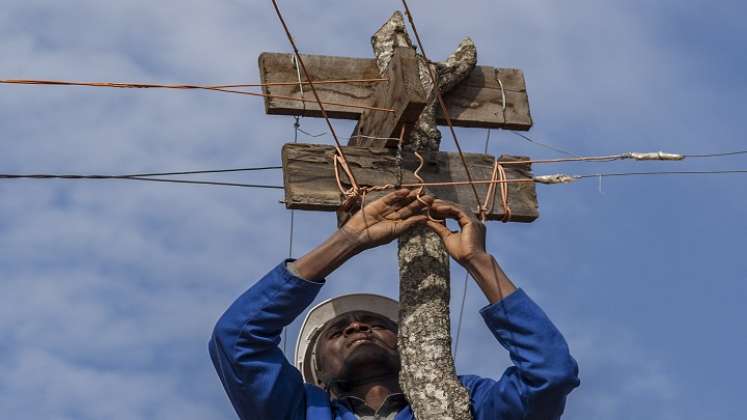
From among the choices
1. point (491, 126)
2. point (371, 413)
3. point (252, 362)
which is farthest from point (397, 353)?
point (491, 126)

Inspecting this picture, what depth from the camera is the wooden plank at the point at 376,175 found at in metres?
6.64

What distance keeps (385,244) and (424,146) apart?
1.98 ft

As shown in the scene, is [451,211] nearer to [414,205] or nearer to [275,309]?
[414,205]

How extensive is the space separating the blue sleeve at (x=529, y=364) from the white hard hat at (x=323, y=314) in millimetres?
955

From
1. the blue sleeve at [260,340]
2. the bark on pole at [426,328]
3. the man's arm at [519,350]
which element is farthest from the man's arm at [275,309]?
the man's arm at [519,350]

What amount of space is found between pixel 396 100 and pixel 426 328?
0.93 metres

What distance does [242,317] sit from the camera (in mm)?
6332

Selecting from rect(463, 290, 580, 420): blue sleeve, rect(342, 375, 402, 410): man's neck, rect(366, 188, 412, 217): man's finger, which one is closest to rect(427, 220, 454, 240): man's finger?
rect(366, 188, 412, 217): man's finger

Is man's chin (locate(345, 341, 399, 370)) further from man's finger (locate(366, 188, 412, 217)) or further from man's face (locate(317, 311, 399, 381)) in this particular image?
man's finger (locate(366, 188, 412, 217))

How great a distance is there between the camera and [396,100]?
6.65m

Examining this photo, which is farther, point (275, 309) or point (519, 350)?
point (275, 309)

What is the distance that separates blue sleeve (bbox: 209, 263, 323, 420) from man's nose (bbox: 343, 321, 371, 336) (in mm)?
483

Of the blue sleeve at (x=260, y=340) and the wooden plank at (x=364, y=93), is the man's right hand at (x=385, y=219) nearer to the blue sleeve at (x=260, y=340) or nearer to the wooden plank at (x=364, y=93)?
the blue sleeve at (x=260, y=340)

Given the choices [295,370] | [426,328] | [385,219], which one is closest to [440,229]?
[385,219]
